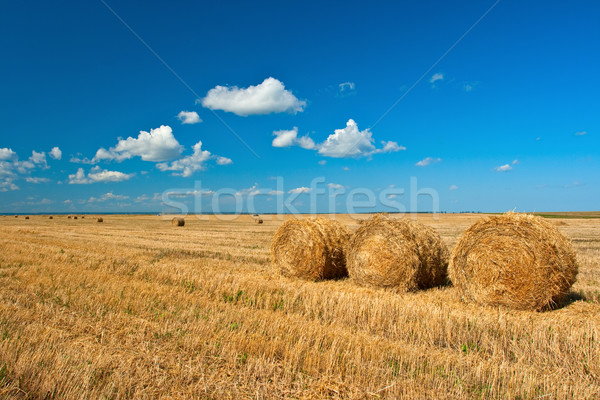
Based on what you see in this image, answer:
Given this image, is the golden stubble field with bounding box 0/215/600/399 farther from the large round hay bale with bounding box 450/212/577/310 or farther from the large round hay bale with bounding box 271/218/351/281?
the large round hay bale with bounding box 271/218/351/281

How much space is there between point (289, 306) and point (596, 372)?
4067 millimetres

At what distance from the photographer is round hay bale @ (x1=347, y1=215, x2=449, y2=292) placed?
7859 mm

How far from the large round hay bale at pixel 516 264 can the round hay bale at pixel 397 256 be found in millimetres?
882

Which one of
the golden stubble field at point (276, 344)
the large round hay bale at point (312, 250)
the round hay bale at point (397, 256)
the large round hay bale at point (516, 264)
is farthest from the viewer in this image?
the large round hay bale at point (312, 250)

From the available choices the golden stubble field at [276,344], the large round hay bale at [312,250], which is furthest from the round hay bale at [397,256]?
the large round hay bale at [312,250]

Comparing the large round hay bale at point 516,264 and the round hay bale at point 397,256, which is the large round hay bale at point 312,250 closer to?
the round hay bale at point 397,256

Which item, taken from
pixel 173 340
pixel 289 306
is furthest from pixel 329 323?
pixel 173 340

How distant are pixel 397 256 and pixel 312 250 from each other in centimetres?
229

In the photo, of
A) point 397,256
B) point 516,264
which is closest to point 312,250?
point 397,256

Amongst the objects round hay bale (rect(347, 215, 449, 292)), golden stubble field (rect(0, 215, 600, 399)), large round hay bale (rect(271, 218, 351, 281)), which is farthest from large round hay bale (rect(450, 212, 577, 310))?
large round hay bale (rect(271, 218, 351, 281))

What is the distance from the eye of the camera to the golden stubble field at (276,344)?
336cm

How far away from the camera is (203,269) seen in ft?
31.0

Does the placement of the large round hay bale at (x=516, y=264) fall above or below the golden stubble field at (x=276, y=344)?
above

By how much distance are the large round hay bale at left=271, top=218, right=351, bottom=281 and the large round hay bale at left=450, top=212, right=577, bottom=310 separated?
3176 mm
